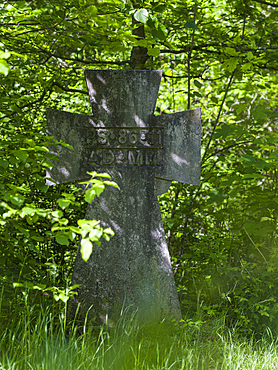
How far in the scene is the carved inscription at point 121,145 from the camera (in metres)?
3.02

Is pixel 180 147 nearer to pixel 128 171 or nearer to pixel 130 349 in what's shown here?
pixel 128 171

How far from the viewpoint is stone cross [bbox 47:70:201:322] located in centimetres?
292

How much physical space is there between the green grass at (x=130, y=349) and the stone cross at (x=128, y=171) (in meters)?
0.27

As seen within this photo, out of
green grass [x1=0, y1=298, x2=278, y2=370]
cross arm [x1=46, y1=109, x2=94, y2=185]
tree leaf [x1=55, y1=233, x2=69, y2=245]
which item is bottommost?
green grass [x1=0, y1=298, x2=278, y2=370]

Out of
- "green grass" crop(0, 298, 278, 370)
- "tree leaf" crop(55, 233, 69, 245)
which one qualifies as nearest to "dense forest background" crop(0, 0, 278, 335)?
"green grass" crop(0, 298, 278, 370)

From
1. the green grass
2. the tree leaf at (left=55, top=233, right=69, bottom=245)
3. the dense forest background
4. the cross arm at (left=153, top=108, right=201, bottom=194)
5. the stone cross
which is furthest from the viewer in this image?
the cross arm at (left=153, top=108, right=201, bottom=194)

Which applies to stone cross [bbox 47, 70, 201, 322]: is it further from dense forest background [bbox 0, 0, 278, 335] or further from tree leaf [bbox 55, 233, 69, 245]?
tree leaf [bbox 55, 233, 69, 245]

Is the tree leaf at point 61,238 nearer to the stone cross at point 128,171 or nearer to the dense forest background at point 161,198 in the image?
the dense forest background at point 161,198

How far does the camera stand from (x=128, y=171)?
9.91 ft

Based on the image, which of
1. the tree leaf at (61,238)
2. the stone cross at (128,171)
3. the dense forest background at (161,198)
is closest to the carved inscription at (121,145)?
the stone cross at (128,171)

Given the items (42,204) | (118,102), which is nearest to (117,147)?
(118,102)

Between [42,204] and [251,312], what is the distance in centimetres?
208

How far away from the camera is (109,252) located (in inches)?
116

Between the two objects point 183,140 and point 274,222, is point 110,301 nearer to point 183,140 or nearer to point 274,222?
point 183,140
